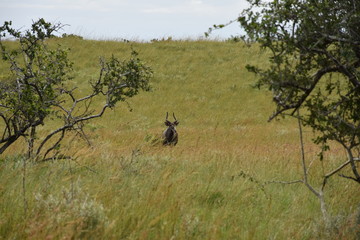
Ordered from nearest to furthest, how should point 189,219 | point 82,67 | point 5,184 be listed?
point 189,219 < point 5,184 < point 82,67

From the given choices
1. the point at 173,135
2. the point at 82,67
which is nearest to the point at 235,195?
the point at 173,135

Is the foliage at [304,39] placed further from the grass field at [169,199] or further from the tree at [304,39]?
the grass field at [169,199]

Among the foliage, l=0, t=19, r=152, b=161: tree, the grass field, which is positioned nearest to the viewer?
the grass field

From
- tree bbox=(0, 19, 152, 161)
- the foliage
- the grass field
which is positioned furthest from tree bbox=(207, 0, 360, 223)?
tree bbox=(0, 19, 152, 161)

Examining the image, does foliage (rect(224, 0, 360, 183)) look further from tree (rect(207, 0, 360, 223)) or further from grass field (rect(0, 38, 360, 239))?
grass field (rect(0, 38, 360, 239))

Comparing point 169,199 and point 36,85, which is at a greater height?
point 36,85

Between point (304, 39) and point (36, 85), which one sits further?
point (36, 85)

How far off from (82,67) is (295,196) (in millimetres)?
30272

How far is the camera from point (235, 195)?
21.1 ft

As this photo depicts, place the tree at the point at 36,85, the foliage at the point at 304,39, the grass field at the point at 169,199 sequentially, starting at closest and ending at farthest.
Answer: the grass field at the point at 169,199
the foliage at the point at 304,39
the tree at the point at 36,85

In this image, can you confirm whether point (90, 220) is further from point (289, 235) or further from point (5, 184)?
point (289, 235)

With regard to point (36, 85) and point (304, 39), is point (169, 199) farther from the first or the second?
point (36, 85)

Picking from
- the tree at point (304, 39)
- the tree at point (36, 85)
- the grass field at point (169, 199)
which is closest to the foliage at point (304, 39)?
the tree at point (304, 39)

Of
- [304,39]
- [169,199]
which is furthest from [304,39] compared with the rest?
[169,199]
